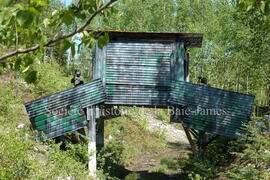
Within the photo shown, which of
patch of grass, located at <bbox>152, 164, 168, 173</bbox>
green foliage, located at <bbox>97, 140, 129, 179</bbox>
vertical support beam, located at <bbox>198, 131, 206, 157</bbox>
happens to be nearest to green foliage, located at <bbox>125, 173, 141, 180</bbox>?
green foliage, located at <bbox>97, 140, 129, 179</bbox>

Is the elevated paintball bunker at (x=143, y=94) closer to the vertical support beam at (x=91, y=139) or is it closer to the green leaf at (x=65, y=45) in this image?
the vertical support beam at (x=91, y=139)

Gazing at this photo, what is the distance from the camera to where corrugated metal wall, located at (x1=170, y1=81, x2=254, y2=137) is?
13094 mm

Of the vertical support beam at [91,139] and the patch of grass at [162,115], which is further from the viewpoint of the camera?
the patch of grass at [162,115]

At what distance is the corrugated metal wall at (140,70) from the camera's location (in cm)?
1360

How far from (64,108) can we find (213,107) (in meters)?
5.55

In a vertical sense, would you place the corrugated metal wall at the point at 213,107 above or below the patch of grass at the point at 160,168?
above

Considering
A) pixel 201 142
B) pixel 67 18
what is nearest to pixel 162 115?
pixel 201 142

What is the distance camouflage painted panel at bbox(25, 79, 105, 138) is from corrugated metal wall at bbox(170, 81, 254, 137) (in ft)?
9.92

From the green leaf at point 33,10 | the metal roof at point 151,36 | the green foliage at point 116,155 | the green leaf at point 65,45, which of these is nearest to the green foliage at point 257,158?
the metal roof at point 151,36

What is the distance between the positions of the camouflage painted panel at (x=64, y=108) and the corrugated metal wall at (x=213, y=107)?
302 centimetres

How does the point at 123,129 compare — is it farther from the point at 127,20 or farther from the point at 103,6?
the point at 103,6

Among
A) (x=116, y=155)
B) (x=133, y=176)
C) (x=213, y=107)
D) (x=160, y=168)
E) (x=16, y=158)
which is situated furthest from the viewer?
(x=116, y=155)

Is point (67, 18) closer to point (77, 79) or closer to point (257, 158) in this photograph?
point (257, 158)

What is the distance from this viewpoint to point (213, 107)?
13148mm
